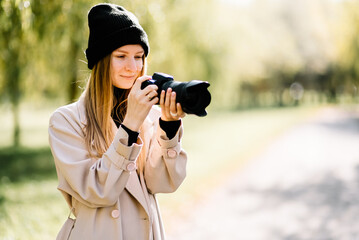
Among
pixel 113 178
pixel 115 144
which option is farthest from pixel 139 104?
pixel 113 178

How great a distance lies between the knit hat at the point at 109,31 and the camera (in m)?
1.65

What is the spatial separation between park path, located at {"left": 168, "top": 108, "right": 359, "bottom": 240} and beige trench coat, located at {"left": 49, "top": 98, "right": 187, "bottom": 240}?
10.2 ft

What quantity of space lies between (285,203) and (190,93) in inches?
205

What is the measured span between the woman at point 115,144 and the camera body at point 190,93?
0.11 ft

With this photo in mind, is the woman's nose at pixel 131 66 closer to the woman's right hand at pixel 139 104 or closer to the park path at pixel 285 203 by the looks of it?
the woman's right hand at pixel 139 104

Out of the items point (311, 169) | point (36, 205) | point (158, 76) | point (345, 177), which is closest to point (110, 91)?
point (158, 76)

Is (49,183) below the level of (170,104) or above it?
below

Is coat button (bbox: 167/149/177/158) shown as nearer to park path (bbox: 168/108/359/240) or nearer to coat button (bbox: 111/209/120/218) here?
coat button (bbox: 111/209/120/218)

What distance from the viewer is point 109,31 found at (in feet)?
5.39

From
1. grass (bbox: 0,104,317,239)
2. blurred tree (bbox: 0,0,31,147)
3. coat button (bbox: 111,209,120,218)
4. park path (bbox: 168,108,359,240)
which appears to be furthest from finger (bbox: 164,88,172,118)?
grass (bbox: 0,104,317,239)

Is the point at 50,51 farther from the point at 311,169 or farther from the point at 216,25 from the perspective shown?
the point at 311,169

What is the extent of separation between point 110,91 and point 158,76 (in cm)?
25

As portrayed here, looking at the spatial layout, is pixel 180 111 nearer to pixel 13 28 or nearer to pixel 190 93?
pixel 190 93

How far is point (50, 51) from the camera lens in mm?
8117
